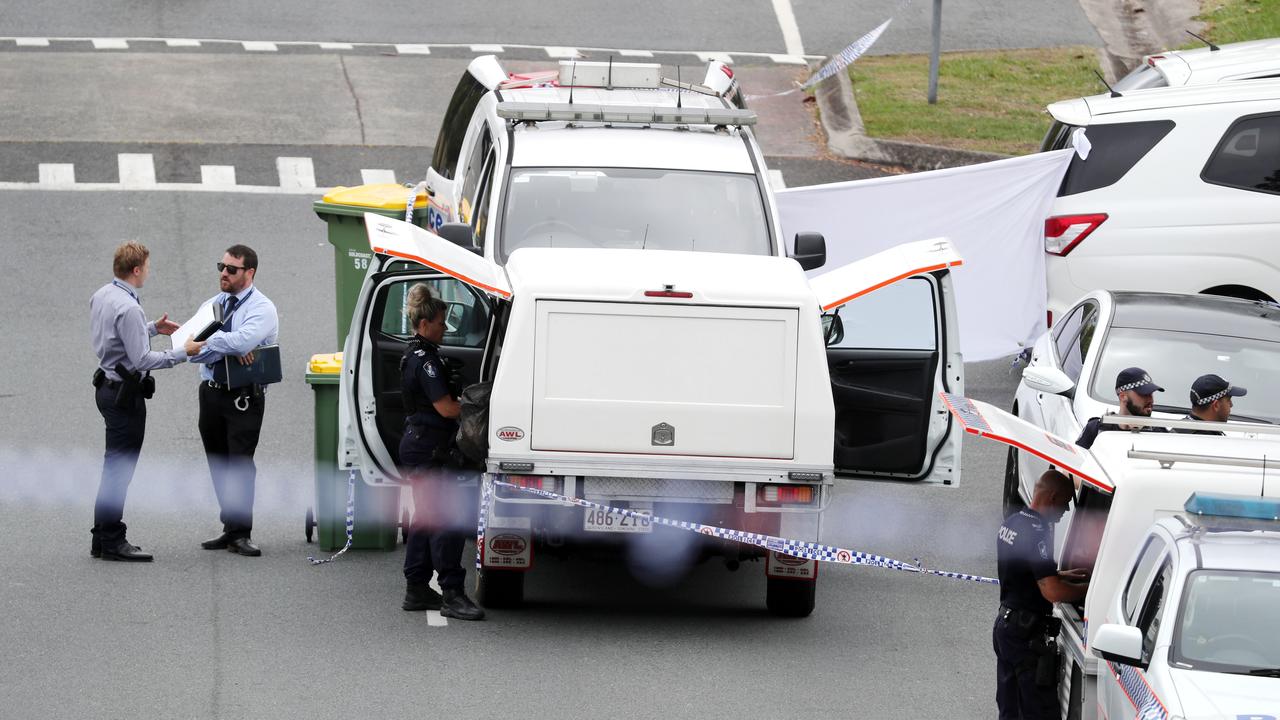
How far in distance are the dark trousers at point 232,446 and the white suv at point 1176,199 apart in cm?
634

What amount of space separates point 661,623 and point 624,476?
3.61 feet

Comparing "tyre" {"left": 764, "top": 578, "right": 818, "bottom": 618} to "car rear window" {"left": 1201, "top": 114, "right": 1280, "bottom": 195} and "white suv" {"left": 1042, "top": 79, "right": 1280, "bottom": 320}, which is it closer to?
"white suv" {"left": 1042, "top": 79, "right": 1280, "bottom": 320}

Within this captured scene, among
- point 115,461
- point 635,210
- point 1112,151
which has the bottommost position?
point 115,461

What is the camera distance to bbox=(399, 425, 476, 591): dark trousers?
9.20 m

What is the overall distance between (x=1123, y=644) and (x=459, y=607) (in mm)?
4069

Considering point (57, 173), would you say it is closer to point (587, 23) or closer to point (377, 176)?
point (377, 176)

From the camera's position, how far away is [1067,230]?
1361 centimetres

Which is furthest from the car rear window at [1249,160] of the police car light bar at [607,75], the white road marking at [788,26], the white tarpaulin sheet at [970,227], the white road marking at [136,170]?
the white road marking at [136,170]

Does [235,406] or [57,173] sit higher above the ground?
[57,173]

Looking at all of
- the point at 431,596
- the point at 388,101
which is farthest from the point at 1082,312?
the point at 388,101

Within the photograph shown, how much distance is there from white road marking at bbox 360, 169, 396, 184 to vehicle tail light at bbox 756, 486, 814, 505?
1003cm

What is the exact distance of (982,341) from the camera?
568 inches


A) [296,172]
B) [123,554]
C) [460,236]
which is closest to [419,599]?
[123,554]

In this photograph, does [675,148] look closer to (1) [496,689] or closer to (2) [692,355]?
(2) [692,355]
